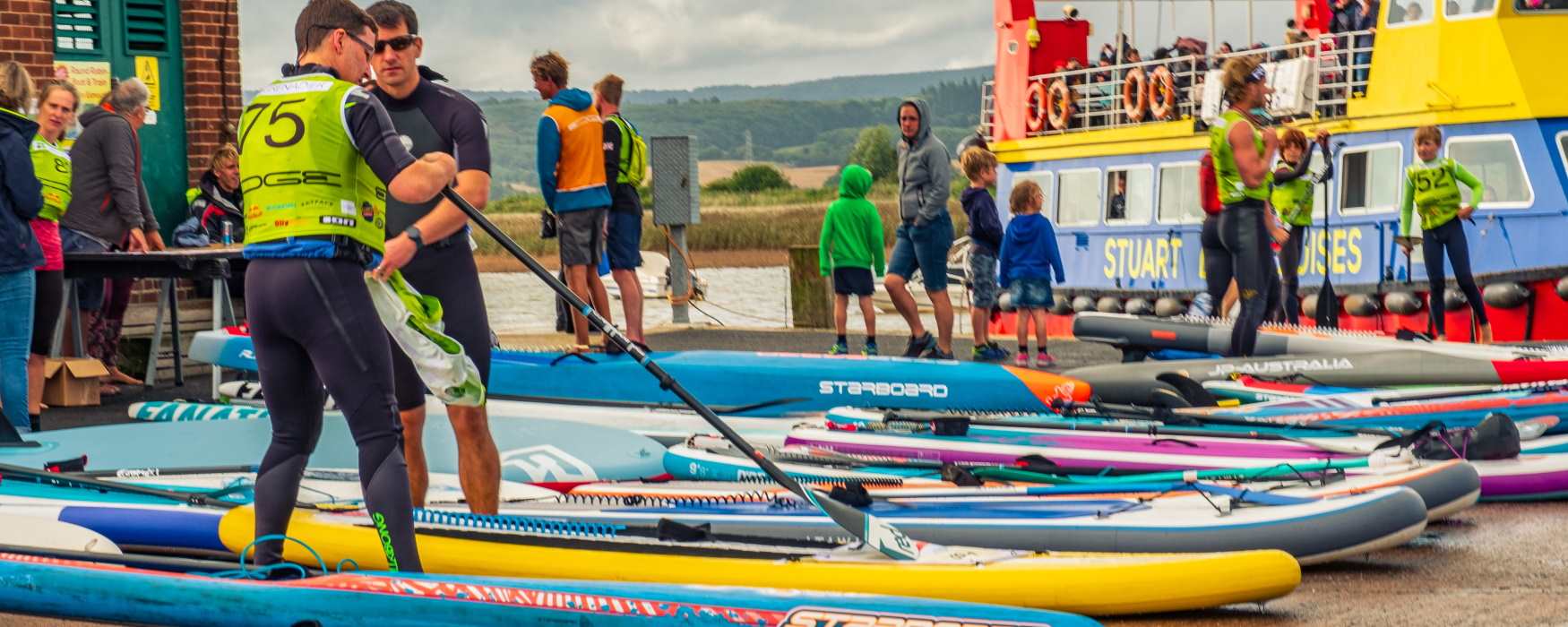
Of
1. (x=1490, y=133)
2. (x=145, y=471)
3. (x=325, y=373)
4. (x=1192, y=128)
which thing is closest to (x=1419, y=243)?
(x=1490, y=133)

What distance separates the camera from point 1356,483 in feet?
21.9

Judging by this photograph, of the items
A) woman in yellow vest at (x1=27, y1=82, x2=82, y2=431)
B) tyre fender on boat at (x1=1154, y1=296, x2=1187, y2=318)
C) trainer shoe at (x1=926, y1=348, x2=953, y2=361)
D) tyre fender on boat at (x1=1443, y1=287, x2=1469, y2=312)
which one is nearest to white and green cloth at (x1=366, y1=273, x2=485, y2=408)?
woman in yellow vest at (x1=27, y1=82, x2=82, y2=431)

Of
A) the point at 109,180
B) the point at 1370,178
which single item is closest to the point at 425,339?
the point at 109,180

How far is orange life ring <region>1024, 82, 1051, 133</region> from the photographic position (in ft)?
80.3

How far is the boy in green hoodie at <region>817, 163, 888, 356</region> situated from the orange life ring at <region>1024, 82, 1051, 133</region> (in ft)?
35.2

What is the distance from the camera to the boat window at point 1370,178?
17859 millimetres

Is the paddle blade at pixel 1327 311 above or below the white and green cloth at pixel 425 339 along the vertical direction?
below

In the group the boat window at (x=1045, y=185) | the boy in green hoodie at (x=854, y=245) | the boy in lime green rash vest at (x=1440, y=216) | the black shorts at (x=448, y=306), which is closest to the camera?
the black shorts at (x=448, y=306)

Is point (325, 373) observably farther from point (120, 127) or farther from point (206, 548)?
point (120, 127)

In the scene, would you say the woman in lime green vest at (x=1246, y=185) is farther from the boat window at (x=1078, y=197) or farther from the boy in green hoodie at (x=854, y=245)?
the boat window at (x=1078, y=197)

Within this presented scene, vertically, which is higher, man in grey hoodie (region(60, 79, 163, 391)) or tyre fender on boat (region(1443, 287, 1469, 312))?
man in grey hoodie (region(60, 79, 163, 391))

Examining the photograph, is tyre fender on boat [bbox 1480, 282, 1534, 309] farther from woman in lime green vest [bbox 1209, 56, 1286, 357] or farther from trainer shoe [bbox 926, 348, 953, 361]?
woman in lime green vest [bbox 1209, 56, 1286, 357]

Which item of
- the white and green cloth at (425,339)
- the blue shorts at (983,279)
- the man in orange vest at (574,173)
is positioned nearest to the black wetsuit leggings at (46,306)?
the man in orange vest at (574,173)

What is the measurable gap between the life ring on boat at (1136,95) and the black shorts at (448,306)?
16.6 metres
